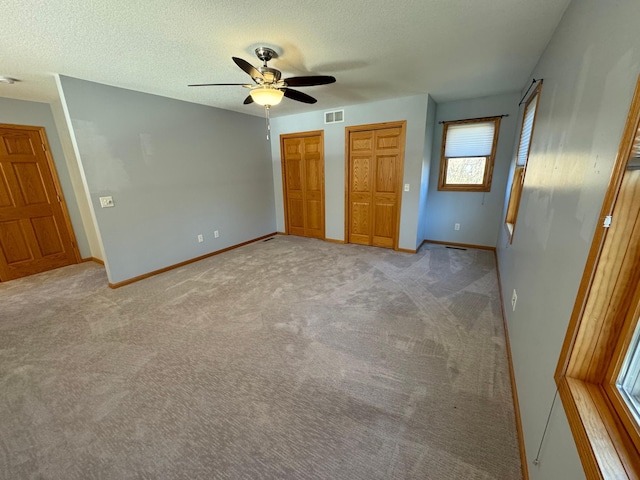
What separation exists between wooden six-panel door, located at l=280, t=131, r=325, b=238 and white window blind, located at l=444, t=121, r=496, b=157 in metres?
2.18

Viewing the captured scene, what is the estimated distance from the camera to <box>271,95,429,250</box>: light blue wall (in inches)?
143

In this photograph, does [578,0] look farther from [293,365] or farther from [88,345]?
[88,345]

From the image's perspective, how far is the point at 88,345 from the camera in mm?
2098

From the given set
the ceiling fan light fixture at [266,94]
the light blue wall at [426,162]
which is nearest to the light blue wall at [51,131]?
the ceiling fan light fixture at [266,94]

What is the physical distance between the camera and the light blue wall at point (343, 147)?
363 cm

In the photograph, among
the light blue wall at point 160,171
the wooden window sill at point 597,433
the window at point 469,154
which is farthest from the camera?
the window at point 469,154

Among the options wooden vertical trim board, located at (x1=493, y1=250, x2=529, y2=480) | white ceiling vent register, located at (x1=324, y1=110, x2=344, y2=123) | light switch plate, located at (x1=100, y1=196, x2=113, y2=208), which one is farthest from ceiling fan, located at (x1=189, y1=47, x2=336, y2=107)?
wooden vertical trim board, located at (x1=493, y1=250, x2=529, y2=480)

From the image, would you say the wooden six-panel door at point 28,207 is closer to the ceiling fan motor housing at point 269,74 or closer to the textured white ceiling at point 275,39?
the textured white ceiling at point 275,39

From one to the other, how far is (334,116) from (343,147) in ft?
1.75

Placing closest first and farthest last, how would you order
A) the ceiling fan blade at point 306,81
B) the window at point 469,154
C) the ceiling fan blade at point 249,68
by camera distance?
the ceiling fan blade at point 249,68, the ceiling fan blade at point 306,81, the window at point 469,154

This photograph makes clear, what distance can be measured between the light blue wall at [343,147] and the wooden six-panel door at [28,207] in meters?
3.45

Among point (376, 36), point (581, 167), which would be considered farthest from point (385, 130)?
point (581, 167)

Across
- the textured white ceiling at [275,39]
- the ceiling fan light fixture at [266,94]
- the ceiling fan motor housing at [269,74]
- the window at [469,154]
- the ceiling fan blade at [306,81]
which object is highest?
the textured white ceiling at [275,39]

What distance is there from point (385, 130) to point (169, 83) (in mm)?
2977
